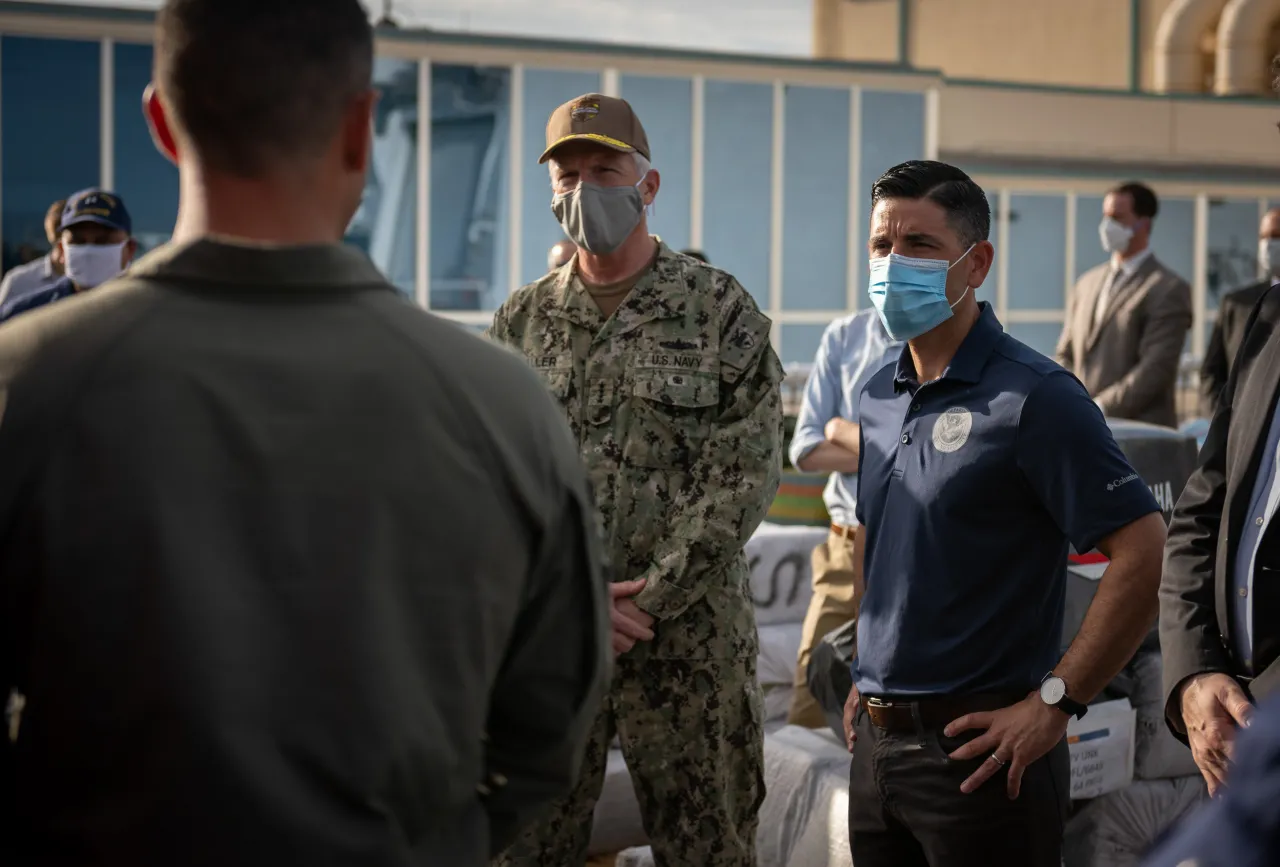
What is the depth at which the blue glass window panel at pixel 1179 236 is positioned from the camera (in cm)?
1902

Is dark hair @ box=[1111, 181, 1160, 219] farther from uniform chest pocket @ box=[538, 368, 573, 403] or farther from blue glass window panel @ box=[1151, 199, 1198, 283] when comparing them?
blue glass window panel @ box=[1151, 199, 1198, 283]

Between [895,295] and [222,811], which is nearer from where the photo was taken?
[222,811]

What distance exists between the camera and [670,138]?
14.1 metres

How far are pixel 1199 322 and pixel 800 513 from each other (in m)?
14.4

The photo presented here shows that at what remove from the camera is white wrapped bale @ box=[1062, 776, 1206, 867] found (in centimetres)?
438

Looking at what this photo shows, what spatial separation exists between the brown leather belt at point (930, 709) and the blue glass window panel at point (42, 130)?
35.3 feet

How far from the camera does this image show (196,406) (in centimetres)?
139

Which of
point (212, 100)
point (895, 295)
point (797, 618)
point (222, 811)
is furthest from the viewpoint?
point (797, 618)

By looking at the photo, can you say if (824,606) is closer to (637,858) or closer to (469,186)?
(637,858)

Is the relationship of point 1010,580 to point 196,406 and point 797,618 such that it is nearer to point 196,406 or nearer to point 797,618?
point 196,406

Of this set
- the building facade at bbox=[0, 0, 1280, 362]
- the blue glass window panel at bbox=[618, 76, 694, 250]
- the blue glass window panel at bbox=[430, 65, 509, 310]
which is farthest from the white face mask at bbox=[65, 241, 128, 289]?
the blue glass window panel at bbox=[618, 76, 694, 250]

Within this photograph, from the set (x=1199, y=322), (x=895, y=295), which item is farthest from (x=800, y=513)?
(x=1199, y=322)

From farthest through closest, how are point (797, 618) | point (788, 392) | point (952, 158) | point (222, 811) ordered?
point (952, 158) < point (788, 392) < point (797, 618) < point (222, 811)

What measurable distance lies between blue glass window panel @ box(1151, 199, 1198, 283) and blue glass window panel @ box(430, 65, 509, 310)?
32.3ft
